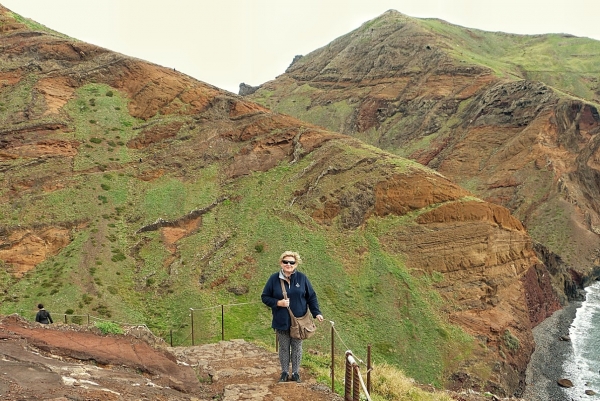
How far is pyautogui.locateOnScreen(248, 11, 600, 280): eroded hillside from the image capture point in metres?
61.7

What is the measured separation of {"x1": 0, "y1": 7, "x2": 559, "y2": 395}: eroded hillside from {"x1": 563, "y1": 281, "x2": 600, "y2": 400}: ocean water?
128 inches

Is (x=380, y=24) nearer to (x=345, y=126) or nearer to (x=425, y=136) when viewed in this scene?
(x=345, y=126)

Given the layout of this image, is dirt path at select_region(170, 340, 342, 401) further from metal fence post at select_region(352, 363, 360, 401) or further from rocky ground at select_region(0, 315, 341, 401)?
metal fence post at select_region(352, 363, 360, 401)

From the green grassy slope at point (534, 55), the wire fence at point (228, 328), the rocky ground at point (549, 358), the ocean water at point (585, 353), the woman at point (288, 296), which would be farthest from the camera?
the green grassy slope at point (534, 55)

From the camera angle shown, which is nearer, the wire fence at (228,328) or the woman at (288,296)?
the woman at (288,296)

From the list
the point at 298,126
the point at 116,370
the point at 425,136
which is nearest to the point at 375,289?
the point at 298,126

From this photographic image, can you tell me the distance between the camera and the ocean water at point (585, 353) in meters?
27.5

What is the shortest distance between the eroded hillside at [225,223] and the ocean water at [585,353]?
10.7 feet

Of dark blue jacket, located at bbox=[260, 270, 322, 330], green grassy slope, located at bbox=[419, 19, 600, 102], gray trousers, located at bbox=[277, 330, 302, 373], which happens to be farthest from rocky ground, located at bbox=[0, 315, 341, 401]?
green grassy slope, located at bbox=[419, 19, 600, 102]

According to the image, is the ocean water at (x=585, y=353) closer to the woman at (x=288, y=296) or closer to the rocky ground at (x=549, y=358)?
the rocky ground at (x=549, y=358)

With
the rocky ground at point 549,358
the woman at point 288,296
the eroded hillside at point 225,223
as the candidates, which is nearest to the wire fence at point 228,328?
the eroded hillside at point 225,223

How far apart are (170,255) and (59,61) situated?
22726mm

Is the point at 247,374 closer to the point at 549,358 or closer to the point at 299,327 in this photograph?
the point at 299,327

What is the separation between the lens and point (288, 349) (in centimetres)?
853
